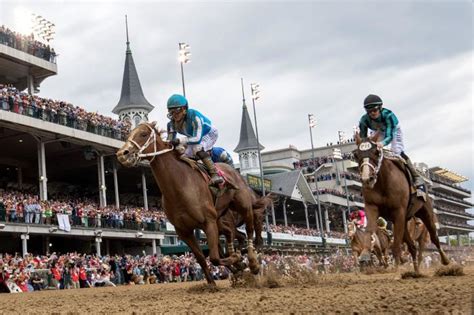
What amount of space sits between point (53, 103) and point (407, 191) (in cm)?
2918

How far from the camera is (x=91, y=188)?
180ft

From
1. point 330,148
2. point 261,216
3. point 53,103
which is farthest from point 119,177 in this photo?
point 330,148

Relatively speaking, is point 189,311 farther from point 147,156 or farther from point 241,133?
point 241,133

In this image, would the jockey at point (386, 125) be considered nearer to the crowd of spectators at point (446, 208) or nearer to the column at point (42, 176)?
the column at point (42, 176)

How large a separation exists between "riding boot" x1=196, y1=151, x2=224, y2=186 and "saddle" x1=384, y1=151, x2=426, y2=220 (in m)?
2.96

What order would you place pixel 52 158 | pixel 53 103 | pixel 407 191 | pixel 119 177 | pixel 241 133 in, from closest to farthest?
pixel 407 191 → pixel 53 103 → pixel 52 158 → pixel 119 177 → pixel 241 133

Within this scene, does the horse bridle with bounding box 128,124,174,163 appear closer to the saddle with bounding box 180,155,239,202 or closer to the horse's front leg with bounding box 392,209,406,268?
the saddle with bounding box 180,155,239,202

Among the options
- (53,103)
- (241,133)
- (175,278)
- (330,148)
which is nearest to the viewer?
(175,278)

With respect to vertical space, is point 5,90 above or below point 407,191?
above

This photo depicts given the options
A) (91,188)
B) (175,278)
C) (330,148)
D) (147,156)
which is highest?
(330,148)

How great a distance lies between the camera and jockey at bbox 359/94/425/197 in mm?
11291

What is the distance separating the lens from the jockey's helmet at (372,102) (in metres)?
11.3

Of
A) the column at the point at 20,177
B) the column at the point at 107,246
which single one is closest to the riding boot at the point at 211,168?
the column at the point at 107,246

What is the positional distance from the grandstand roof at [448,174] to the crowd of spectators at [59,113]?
11457 cm
